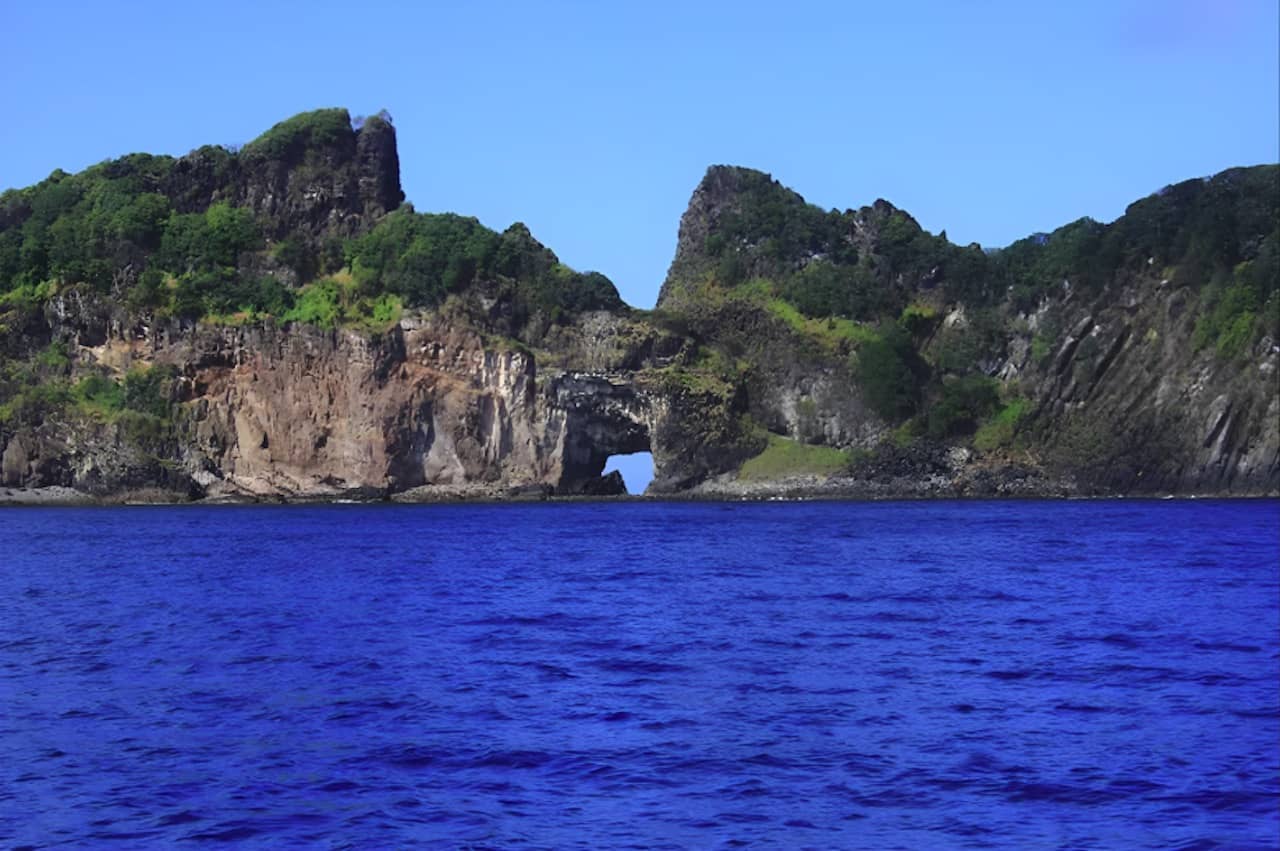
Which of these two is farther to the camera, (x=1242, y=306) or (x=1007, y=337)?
(x=1007, y=337)

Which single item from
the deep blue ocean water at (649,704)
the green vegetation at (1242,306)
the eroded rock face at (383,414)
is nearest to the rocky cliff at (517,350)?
the eroded rock face at (383,414)

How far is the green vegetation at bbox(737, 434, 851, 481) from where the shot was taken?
124000 mm

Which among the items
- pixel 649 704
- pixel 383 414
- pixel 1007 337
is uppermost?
pixel 1007 337

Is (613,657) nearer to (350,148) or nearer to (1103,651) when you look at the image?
(1103,651)

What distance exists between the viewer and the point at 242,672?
33906mm

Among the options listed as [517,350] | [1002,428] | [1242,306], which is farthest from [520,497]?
[1242,306]

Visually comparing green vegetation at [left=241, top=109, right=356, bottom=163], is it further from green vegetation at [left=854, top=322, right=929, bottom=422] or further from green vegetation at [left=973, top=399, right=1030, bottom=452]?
green vegetation at [left=973, top=399, right=1030, bottom=452]

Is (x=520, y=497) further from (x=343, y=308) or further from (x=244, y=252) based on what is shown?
(x=244, y=252)

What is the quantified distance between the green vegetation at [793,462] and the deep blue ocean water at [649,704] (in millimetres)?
62330

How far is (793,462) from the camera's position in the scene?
125m

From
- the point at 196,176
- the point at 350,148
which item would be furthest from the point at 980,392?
the point at 196,176

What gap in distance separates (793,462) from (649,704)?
3782 inches

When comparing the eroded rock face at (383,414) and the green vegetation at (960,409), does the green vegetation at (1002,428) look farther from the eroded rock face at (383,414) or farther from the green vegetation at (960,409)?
the eroded rock face at (383,414)

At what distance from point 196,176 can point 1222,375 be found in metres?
80.5
